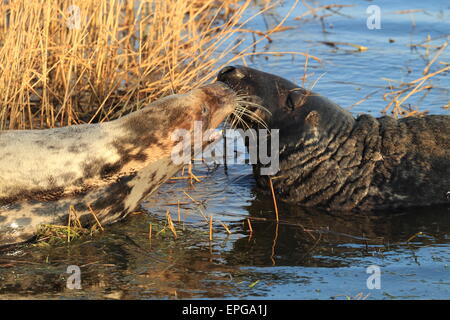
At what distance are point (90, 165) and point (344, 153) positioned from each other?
2193 mm

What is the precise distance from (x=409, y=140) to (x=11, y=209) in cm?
315

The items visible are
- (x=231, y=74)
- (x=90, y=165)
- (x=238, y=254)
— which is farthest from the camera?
(x=231, y=74)

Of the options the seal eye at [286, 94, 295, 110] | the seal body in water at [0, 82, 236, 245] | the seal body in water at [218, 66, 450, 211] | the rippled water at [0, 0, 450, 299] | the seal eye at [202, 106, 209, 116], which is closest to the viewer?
the rippled water at [0, 0, 450, 299]

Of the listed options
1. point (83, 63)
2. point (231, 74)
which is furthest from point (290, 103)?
point (83, 63)

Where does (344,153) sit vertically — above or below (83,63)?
below

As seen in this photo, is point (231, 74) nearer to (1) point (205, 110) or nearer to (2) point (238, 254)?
(1) point (205, 110)

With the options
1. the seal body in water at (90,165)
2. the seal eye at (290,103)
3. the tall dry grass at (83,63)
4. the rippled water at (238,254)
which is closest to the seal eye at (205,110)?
the seal body in water at (90,165)

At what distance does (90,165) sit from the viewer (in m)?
6.29

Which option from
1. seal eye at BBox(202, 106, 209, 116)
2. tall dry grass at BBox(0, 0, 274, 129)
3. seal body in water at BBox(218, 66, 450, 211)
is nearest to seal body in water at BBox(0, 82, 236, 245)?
seal eye at BBox(202, 106, 209, 116)

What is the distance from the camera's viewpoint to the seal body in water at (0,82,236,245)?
6.15 meters

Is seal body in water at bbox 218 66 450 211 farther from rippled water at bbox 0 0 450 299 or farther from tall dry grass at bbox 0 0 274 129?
tall dry grass at bbox 0 0 274 129

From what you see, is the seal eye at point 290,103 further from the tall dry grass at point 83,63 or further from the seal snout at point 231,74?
the tall dry grass at point 83,63

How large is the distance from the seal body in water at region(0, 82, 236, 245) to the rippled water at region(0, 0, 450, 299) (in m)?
0.20

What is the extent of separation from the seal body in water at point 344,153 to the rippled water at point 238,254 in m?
0.18
